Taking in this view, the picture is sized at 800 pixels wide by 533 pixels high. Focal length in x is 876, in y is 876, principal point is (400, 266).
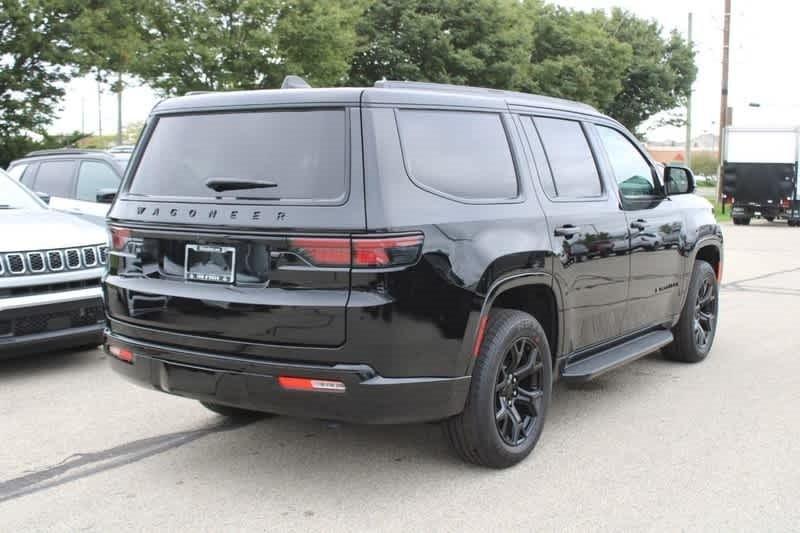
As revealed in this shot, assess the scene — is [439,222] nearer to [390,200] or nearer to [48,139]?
[390,200]

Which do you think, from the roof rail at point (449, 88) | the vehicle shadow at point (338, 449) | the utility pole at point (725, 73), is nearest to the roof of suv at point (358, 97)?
the roof rail at point (449, 88)

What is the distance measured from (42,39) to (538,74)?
23.3m

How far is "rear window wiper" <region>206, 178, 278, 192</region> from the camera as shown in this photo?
3951 mm

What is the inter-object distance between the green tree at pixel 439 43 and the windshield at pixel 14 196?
2514 centimetres

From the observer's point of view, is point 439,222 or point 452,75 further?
point 452,75

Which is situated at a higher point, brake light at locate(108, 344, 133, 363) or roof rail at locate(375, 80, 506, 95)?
roof rail at locate(375, 80, 506, 95)

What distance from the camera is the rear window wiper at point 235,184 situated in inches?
156

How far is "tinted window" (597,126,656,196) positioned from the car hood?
3.93 meters

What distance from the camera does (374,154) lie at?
3.81 metres

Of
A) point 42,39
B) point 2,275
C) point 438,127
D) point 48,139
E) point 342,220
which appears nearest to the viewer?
point 342,220

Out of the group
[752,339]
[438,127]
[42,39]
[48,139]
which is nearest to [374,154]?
[438,127]

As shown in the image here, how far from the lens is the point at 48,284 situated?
6.35 metres

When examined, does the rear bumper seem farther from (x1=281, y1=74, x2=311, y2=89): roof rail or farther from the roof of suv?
(x1=281, y1=74, x2=311, y2=89): roof rail

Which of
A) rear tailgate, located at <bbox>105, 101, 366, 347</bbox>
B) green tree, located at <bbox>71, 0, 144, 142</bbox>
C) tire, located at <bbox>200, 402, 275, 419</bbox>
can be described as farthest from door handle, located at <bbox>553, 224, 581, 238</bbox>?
green tree, located at <bbox>71, 0, 144, 142</bbox>
